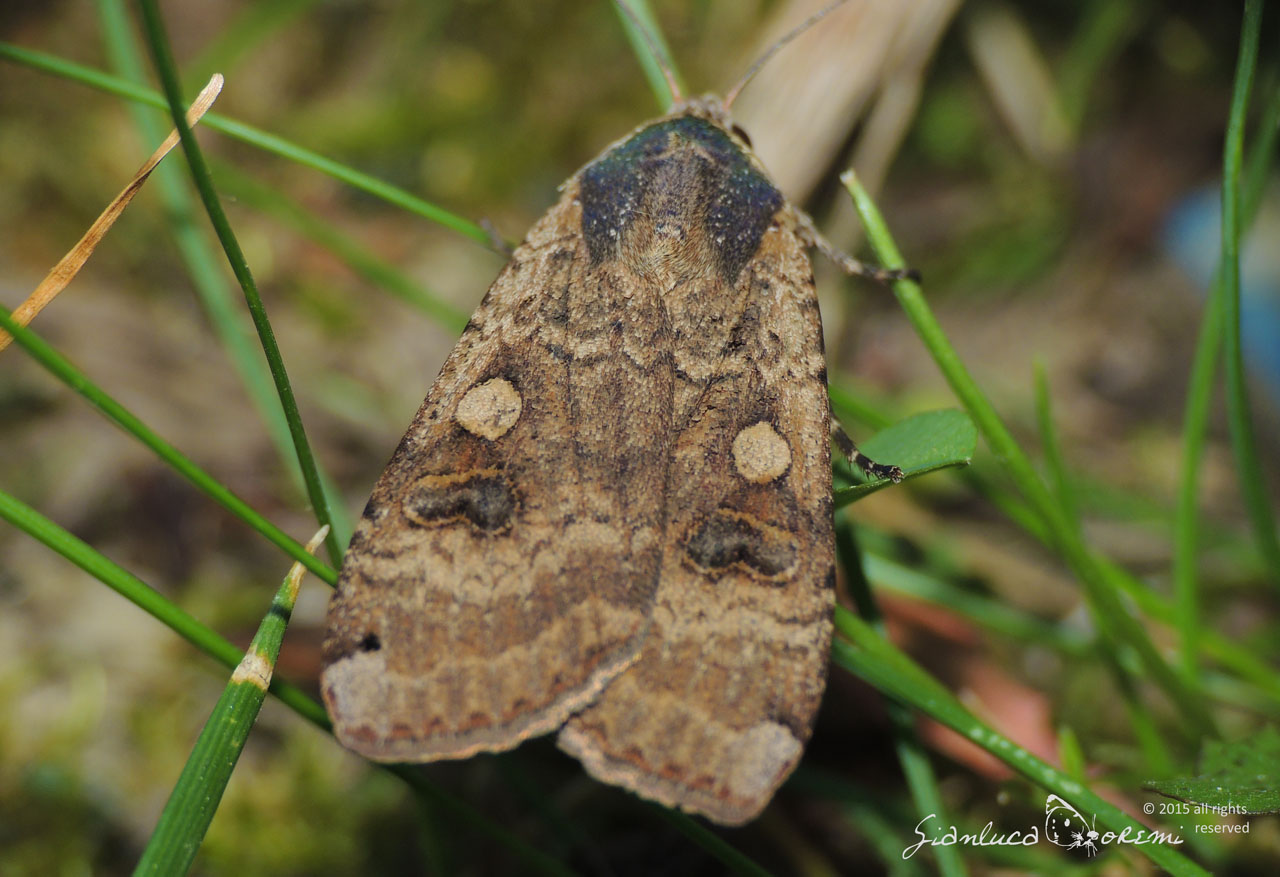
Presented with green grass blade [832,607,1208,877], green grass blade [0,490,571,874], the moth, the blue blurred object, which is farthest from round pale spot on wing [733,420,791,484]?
the blue blurred object

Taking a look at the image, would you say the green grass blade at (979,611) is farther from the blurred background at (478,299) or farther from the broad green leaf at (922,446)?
the broad green leaf at (922,446)

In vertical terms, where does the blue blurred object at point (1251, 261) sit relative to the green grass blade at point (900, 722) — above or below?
above

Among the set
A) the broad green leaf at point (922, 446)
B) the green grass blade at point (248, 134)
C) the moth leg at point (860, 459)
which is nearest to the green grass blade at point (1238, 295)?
Result: the broad green leaf at point (922, 446)

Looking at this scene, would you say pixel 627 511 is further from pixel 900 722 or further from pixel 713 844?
pixel 900 722

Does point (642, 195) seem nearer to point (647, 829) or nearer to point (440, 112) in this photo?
point (647, 829)

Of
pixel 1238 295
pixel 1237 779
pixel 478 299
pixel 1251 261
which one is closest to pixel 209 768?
pixel 1237 779
